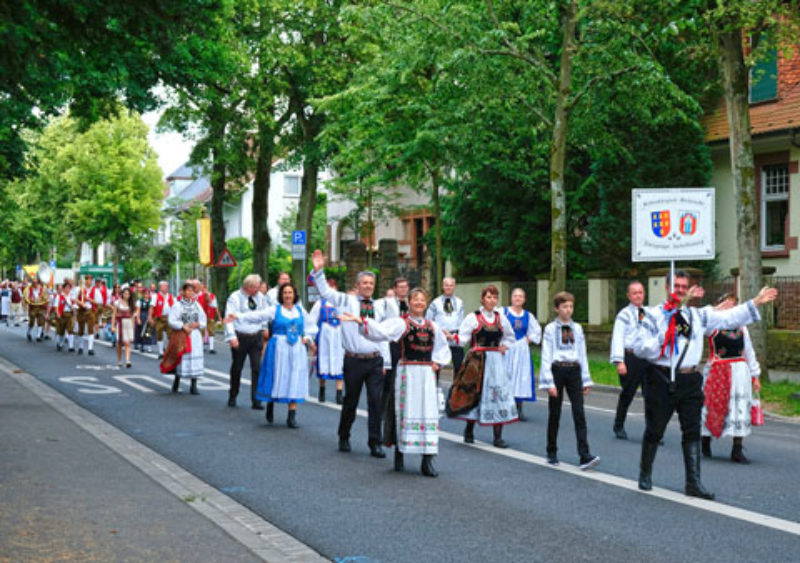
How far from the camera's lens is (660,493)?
901 cm

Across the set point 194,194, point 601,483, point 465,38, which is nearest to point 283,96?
point 465,38

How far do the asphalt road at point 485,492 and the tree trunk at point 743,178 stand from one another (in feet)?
11.1

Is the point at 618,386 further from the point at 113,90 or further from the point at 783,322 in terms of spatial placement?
the point at 113,90

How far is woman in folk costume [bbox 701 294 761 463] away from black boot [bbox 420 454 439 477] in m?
3.02

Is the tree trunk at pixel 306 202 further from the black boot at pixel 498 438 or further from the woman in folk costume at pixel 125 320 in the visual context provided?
the black boot at pixel 498 438

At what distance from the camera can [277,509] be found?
830 centimetres

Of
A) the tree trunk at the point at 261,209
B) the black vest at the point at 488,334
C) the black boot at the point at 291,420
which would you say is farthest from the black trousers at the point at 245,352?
the tree trunk at the point at 261,209

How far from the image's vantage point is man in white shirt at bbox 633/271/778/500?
8.82 meters

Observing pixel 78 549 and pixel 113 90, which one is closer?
pixel 78 549

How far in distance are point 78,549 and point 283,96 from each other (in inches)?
1154

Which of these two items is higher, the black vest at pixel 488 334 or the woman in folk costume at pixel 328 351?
the black vest at pixel 488 334

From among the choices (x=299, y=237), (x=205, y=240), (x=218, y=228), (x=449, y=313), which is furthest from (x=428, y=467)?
(x=205, y=240)

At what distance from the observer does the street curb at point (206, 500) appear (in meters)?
6.82

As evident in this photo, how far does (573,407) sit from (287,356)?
13.7 feet
